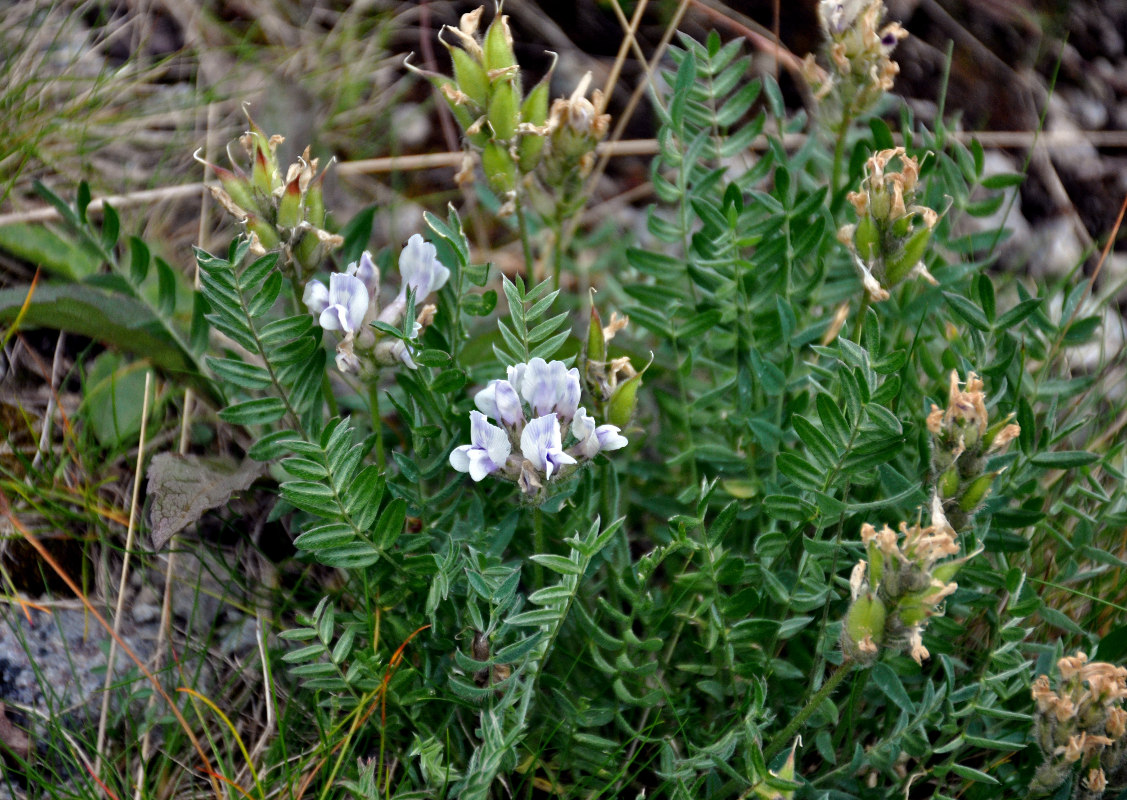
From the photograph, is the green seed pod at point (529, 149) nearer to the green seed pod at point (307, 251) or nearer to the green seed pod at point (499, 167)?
the green seed pod at point (499, 167)

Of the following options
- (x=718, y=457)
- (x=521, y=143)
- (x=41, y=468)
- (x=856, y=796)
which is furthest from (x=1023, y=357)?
(x=41, y=468)

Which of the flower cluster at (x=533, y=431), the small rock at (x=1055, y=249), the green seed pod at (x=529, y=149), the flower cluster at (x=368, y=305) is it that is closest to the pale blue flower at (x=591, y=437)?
the flower cluster at (x=533, y=431)

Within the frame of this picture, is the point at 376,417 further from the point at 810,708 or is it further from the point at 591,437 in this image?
the point at 810,708

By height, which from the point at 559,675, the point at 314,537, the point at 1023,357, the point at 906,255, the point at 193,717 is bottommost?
the point at 193,717

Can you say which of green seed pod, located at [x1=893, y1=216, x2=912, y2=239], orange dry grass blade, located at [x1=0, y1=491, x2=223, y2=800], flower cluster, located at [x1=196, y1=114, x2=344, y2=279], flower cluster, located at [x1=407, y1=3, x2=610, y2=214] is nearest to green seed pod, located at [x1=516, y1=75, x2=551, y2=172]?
flower cluster, located at [x1=407, y1=3, x2=610, y2=214]

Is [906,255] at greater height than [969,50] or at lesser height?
greater

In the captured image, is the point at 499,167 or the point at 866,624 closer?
the point at 866,624

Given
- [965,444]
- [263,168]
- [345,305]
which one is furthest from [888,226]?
[263,168]

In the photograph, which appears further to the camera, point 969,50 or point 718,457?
point 969,50

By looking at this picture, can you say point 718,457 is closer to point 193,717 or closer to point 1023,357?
point 1023,357
